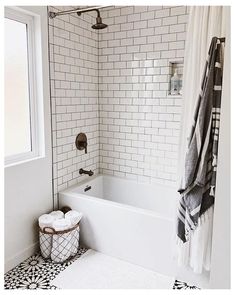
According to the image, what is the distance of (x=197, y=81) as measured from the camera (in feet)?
5.40

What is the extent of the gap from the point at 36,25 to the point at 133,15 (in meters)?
1.08

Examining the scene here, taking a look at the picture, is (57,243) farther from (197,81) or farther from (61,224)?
(197,81)

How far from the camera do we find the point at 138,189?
2992 mm

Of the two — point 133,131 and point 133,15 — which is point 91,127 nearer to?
point 133,131

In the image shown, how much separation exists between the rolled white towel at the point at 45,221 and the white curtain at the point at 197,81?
1154mm

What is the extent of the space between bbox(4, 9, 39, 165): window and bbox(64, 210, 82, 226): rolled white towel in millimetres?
635

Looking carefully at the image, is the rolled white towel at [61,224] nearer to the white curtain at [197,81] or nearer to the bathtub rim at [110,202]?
the bathtub rim at [110,202]

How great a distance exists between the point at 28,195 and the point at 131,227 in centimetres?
95

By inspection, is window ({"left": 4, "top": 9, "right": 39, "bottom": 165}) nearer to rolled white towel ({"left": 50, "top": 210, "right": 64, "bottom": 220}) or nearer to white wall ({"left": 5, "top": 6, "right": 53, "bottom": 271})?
white wall ({"left": 5, "top": 6, "right": 53, "bottom": 271})

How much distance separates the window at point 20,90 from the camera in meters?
2.15

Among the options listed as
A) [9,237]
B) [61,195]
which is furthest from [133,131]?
[9,237]

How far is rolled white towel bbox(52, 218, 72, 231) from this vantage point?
2252 millimetres

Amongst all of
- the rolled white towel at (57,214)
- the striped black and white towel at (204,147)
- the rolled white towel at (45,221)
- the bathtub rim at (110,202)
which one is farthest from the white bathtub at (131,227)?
the striped black and white towel at (204,147)

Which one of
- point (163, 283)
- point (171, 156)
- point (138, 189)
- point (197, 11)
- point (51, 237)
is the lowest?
point (163, 283)
